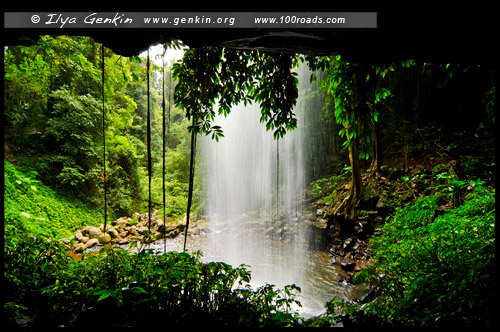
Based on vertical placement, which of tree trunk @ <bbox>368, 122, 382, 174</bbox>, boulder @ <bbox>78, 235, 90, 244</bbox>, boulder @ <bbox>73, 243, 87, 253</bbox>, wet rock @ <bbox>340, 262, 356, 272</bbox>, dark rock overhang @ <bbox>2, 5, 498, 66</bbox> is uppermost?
dark rock overhang @ <bbox>2, 5, 498, 66</bbox>

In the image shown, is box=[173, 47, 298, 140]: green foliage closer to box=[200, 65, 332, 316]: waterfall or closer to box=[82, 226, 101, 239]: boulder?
box=[200, 65, 332, 316]: waterfall

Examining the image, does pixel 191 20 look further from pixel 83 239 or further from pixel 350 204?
pixel 83 239

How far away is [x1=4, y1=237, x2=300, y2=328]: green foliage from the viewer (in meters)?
1.81

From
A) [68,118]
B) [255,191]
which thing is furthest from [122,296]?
[255,191]

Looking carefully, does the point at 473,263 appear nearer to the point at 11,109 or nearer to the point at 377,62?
the point at 377,62

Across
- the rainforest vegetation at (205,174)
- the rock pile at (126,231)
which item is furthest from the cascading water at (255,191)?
the rock pile at (126,231)

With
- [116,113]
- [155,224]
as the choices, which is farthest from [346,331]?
[116,113]

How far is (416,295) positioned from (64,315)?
3.08 metres

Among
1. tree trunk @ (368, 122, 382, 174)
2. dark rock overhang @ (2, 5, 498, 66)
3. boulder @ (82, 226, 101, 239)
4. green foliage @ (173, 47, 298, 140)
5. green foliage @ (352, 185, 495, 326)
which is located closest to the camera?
green foliage @ (352, 185, 495, 326)

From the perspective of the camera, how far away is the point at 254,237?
10.3 m

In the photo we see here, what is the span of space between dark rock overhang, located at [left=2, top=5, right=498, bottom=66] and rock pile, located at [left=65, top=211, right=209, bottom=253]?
20.7ft

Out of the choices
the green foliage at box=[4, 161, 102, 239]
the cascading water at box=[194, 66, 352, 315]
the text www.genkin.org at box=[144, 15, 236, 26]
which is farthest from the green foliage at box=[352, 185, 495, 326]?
the green foliage at box=[4, 161, 102, 239]

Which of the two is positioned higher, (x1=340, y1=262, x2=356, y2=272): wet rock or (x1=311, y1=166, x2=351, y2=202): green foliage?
(x1=311, y1=166, x2=351, y2=202): green foliage

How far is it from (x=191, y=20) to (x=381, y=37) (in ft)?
5.86
